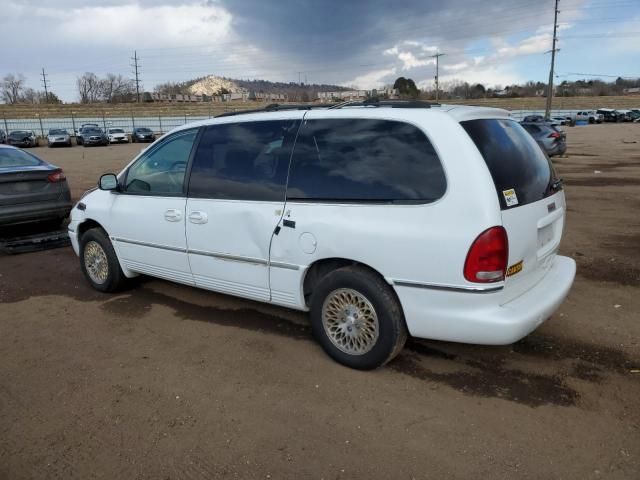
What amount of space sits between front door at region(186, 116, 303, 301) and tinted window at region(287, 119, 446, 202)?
0.19 m

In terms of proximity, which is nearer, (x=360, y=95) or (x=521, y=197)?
(x=521, y=197)

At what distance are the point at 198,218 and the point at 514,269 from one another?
2.58 m

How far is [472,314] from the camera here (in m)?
3.13

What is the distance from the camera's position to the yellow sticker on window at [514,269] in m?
3.15

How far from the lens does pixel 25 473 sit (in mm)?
2715

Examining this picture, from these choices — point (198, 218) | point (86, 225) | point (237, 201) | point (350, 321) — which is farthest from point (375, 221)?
point (86, 225)

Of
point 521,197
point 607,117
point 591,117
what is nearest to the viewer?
point 521,197

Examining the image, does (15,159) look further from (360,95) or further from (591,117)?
(591,117)

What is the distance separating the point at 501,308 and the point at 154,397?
7.79 ft

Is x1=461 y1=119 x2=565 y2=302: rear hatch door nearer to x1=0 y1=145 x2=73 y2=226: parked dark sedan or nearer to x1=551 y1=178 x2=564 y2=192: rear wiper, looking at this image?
x1=551 y1=178 x2=564 y2=192: rear wiper

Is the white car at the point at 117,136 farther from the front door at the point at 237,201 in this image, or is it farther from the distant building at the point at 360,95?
the front door at the point at 237,201

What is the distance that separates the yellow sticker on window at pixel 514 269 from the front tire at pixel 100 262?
13.0 feet

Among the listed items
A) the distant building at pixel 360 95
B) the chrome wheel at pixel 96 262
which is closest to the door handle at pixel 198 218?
the chrome wheel at pixel 96 262

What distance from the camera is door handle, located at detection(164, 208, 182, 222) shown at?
4.47 metres
